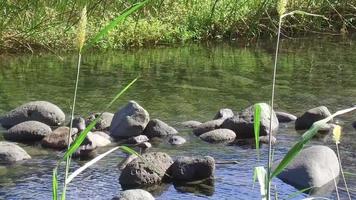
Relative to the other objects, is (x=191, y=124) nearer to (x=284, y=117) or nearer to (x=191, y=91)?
(x=284, y=117)

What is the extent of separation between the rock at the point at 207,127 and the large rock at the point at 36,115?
4.03 ft

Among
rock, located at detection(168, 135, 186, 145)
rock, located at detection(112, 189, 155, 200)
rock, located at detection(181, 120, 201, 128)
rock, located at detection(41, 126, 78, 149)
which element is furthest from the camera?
rock, located at detection(181, 120, 201, 128)

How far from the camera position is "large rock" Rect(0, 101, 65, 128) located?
6.29m

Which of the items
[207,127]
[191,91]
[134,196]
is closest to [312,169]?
[134,196]

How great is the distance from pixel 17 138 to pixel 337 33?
8.37 metres

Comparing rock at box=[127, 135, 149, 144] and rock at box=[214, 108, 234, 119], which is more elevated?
rock at box=[214, 108, 234, 119]

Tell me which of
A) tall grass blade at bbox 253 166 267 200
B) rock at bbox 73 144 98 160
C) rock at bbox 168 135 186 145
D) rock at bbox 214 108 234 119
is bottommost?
rock at bbox 73 144 98 160

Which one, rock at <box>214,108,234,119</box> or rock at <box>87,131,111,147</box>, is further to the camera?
rock at <box>214,108,234,119</box>

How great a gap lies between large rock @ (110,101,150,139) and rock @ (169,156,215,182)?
4.15 feet

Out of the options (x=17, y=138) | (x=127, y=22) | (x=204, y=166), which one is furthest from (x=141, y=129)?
(x=127, y=22)

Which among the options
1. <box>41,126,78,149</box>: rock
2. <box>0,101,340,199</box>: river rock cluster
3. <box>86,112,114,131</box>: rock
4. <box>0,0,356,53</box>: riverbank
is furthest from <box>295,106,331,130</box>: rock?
<box>0,0,356,53</box>: riverbank

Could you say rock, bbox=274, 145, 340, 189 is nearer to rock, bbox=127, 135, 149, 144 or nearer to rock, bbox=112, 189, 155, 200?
rock, bbox=112, 189, 155, 200

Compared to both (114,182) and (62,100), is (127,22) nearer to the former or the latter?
(62,100)

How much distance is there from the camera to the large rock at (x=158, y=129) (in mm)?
5855
